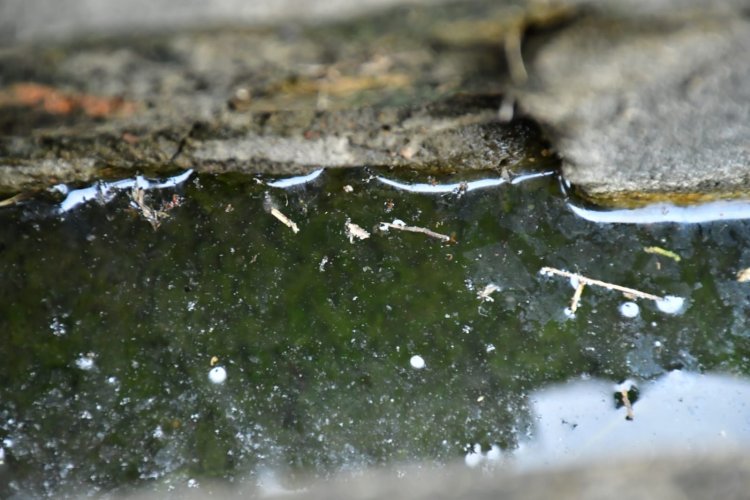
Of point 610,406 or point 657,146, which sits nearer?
point 657,146

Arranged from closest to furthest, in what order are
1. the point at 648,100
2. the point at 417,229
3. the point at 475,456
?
the point at 648,100
the point at 475,456
the point at 417,229

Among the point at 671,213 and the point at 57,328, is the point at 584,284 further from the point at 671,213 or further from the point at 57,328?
the point at 57,328

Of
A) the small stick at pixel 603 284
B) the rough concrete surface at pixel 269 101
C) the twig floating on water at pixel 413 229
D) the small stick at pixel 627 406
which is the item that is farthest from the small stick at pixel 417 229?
the small stick at pixel 627 406

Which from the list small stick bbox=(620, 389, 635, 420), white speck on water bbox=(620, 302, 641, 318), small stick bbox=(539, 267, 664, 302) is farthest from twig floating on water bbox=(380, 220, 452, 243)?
small stick bbox=(620, 389, 635, 420)

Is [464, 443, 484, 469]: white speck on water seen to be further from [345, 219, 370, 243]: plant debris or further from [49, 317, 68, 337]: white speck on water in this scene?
[49, 317, 68, 337]: white speck on water

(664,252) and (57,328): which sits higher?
(664,252)

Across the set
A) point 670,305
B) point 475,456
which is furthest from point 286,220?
point 670,305

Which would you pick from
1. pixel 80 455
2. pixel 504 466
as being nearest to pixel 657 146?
pixel 504 466

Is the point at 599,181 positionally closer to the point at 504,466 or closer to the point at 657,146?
the point at 657,146
